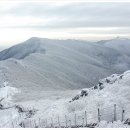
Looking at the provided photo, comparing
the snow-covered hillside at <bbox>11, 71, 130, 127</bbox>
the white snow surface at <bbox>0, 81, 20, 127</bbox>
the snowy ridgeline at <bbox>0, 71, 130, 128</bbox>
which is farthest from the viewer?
the white snow surface at <bbox>0, 81, 20, 127</bbox>

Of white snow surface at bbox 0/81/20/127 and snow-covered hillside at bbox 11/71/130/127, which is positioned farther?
white snow surface at bbox 0/81/20/127

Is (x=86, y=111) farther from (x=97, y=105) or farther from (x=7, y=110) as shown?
(x=7, y=110)

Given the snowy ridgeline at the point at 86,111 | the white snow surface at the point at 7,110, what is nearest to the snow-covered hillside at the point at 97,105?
the snowy ridgeline at the point at 86,111

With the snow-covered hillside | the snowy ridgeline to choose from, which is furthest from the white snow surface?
the snow-covered hillside

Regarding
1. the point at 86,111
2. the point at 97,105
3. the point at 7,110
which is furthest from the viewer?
the point at 7,110

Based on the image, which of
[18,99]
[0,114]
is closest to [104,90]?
[0,114]

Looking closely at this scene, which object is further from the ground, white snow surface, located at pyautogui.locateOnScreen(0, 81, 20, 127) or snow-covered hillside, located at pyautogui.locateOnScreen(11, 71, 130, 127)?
snow-covered hillside, located at pyautogui.locateOnScreen(11, 71, 130, 127)

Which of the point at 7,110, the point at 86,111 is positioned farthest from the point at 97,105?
the point at 7,110

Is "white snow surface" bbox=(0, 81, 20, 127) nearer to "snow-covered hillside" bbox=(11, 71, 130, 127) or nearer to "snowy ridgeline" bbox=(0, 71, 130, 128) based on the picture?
"snowy ridgeline" bbox=(0, 71, 130, 128)

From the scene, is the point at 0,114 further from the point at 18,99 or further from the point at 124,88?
the point at 124,88
